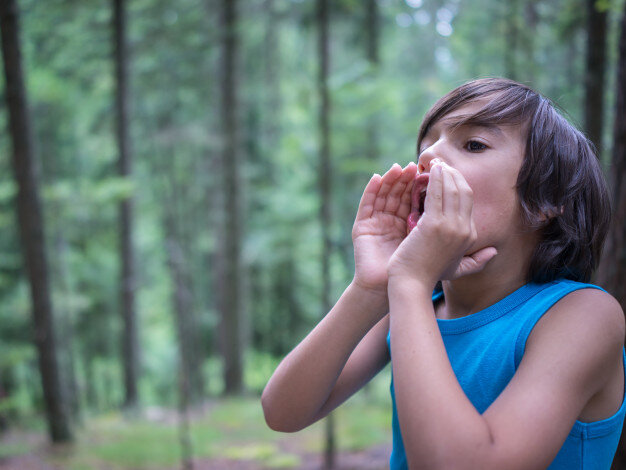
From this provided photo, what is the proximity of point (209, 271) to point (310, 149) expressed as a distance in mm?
10604

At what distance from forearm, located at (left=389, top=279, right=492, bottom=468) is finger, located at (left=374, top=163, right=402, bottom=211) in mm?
367

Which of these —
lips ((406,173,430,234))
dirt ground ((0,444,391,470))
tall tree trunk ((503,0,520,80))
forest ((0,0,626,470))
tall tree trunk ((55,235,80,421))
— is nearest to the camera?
lips ((406,173,430,234))

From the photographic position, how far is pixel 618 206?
2268 mm

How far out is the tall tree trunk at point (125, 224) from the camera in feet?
34.4

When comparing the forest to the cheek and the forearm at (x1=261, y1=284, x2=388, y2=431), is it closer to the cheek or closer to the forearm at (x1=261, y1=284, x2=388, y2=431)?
the cheek

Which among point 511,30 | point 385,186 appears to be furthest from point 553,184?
point 511,30

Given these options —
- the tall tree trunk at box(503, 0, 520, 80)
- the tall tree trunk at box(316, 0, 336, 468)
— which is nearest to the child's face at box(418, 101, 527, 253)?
the tall tree trunk at box(316, 0, 336, 468)

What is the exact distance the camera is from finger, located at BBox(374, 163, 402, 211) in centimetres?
140

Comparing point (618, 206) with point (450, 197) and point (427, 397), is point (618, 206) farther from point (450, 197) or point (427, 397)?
point (427, 397)

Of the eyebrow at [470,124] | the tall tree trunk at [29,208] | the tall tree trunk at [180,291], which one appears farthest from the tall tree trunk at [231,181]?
the eyebrow at [470,124]

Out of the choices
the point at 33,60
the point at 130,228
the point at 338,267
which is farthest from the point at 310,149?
the point at 33,60

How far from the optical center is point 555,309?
1119 mm

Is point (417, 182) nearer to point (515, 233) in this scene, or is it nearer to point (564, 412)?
point (515, 233)

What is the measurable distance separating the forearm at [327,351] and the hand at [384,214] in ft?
0.33
